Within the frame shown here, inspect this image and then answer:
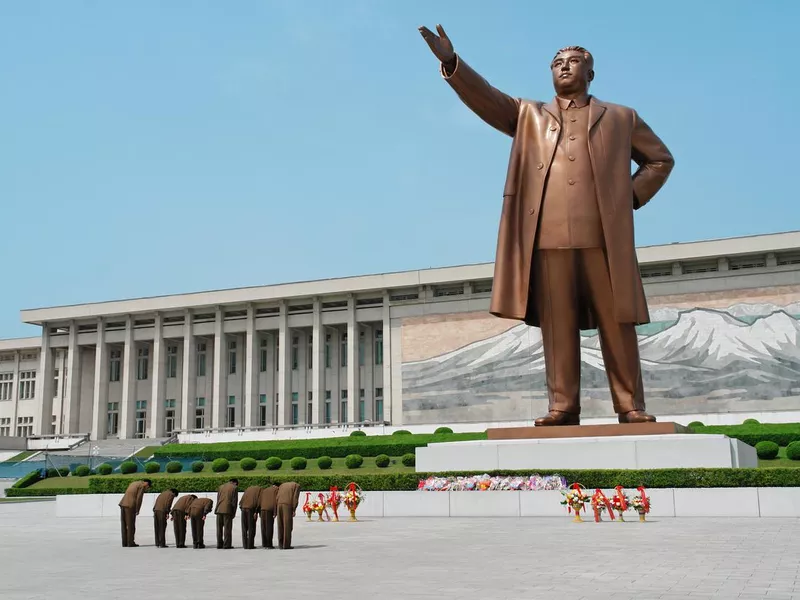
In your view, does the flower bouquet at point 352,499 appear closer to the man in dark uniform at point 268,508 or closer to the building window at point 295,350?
the man in dark uniform at point 268,508

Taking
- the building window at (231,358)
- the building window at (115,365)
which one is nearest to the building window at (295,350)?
the building window at (231,358)

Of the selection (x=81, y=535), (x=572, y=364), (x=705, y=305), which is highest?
(x=705, y=305)

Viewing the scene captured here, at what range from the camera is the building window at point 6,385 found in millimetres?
50250

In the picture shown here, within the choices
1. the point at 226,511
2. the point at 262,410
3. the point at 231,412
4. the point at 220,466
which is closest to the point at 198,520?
the point at 226,511

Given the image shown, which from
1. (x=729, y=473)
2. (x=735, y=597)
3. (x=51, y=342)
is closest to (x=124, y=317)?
(x=51, y=342)

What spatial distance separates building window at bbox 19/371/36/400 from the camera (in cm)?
4962

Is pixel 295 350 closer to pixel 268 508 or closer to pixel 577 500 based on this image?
pixel 577 500

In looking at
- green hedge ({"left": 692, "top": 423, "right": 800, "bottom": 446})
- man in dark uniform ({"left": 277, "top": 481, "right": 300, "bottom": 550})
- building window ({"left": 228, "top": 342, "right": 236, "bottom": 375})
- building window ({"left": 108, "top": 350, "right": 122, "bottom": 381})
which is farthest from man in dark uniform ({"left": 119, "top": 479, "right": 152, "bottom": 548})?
building window ({"left": 108, "top": 350, "right": 122, "bottom": 381})

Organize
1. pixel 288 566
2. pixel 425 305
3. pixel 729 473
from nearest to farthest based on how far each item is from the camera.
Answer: pixel 288 566
pixel 729 473
pixel 425 305

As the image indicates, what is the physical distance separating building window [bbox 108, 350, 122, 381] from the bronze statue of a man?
1599 inches

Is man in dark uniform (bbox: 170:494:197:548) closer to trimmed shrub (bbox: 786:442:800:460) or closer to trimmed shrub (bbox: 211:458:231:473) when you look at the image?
trimmed shrub (bbox: 786:442:800:460)

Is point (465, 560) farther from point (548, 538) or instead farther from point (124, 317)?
point (124, 317)

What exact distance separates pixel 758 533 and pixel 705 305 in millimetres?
26643

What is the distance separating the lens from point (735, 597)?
4.73 meters
